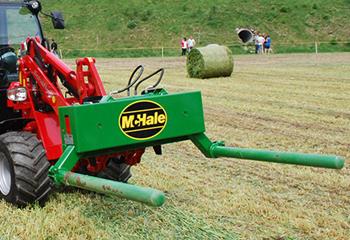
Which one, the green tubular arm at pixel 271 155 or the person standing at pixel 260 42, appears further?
the person standing at pixel 260 42

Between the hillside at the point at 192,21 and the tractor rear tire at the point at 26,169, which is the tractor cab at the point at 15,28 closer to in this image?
the tractor rear tire at the point at 26,169

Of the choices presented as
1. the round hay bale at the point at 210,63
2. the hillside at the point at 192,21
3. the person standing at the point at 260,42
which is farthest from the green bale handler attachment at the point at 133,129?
the hillside at the point at 192,21

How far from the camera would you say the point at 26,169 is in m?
4.75

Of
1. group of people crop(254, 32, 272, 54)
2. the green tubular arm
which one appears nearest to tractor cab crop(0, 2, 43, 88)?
the green tubular arm

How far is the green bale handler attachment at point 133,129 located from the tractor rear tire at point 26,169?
0.55 m

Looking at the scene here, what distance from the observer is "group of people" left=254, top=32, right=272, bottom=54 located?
38844mm

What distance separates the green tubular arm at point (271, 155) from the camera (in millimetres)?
3867

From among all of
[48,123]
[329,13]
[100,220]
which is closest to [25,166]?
[48,123]

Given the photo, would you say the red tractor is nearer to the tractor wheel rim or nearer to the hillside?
the tractor wheel rim

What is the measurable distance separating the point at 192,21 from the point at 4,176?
40223mm

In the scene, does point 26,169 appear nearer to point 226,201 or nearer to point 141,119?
point 141,119

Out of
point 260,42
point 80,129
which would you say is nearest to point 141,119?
point 80,129

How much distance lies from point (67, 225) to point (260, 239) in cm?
157

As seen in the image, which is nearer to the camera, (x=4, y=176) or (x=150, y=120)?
(x=150, y=120)
